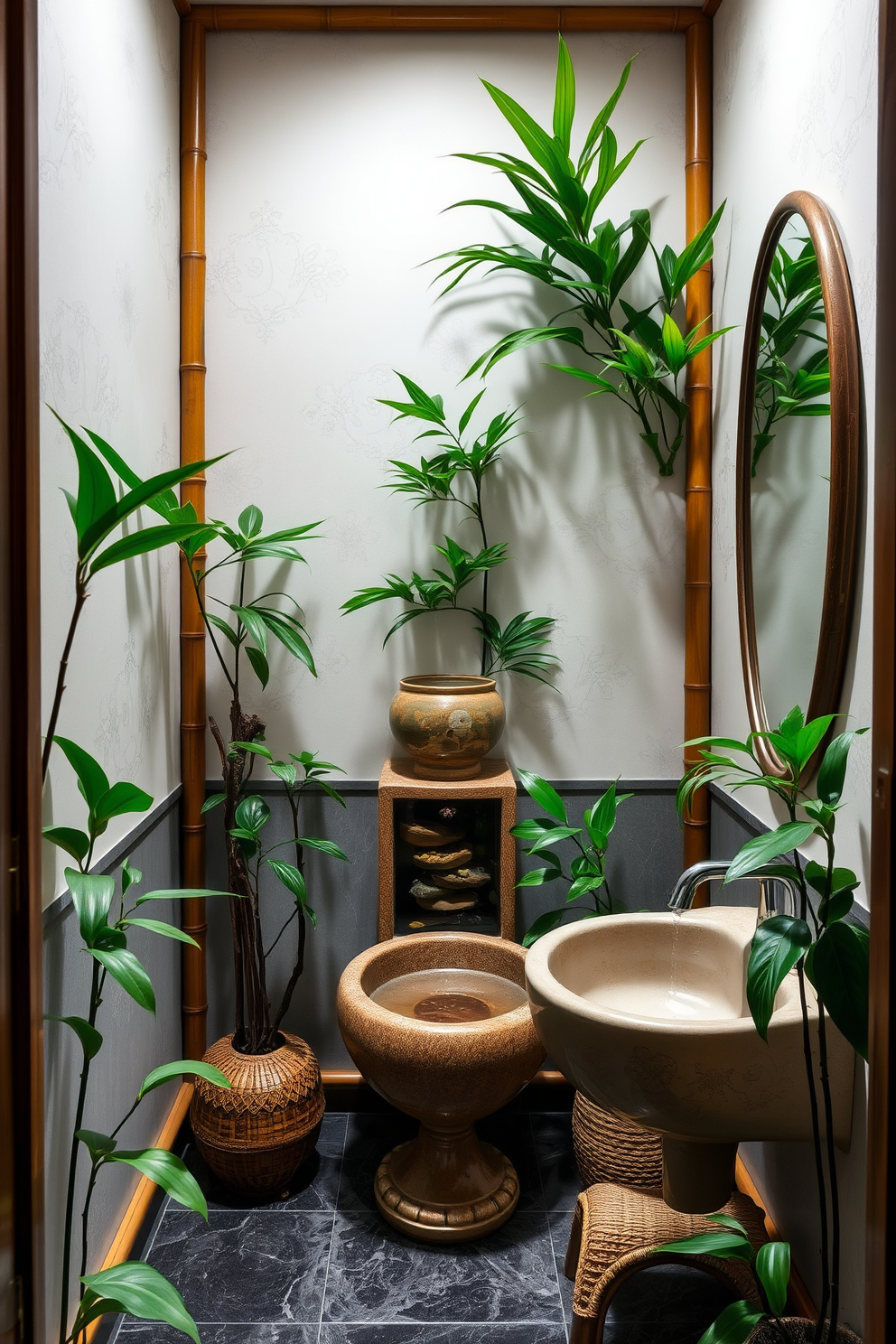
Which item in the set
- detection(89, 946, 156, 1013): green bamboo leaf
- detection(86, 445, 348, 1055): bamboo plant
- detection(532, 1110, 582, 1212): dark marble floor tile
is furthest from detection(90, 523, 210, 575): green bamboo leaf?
detection(532, 1110, 582, 1212): dark marble floor tile

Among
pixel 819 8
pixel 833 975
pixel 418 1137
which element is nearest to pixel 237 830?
pixel 418 1137

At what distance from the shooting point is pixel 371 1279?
68.9 inches

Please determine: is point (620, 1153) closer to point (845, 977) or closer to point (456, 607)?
point (845, 977)

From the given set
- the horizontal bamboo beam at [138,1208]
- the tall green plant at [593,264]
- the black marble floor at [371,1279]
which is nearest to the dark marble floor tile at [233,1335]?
the black marble floor at [371,1279]

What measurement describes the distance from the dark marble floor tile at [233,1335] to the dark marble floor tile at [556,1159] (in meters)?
0.58

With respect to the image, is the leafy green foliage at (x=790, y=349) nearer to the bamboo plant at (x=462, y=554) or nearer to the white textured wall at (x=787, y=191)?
the white textured wall at (x=787, y=191)

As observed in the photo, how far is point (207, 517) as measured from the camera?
226 cm

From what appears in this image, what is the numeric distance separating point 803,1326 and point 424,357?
1.98 m

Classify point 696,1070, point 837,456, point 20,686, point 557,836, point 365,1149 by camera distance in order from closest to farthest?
point 20,686
point 696,1070
point 837,456
point 557,836
point 365,1149

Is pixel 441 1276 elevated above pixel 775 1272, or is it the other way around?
pixel 775 1272

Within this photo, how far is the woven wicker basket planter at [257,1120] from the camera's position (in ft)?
6.27

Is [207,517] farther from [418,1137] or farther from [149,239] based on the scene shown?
[418,1137]

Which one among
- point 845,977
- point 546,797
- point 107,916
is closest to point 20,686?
point 107,916

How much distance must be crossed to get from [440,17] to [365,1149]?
8.56ft
